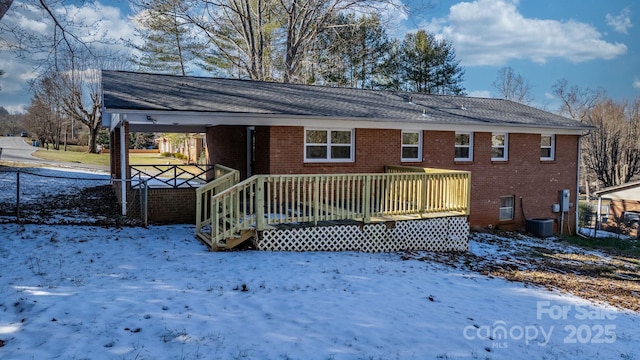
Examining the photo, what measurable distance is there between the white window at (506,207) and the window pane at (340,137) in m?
7.14

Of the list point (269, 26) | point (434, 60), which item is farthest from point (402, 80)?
point (269, 26)

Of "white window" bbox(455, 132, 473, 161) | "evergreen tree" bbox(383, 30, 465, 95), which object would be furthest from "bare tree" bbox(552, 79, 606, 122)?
"white window" bbox(455, 132, 473, 161)

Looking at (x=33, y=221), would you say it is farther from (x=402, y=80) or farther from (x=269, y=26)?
(x=402, y=80)

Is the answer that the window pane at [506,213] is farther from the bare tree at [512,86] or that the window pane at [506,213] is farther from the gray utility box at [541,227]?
the bare tree at [512,86]

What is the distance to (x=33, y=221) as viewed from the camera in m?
10.0

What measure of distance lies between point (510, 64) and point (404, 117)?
1946 inches

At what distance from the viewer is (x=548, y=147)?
707 inches

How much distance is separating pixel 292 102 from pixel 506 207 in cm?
949

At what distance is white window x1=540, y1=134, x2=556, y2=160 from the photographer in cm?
1781

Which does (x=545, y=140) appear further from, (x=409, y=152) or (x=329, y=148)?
(x=329, y=148)

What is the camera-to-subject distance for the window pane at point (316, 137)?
1327cm

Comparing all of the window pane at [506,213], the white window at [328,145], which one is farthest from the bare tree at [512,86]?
the white window at [328,145]

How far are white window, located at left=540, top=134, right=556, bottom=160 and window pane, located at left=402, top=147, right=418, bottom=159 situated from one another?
6.34 metres

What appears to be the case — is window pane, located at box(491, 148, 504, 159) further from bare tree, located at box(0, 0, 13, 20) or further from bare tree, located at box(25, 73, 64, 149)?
bare tree, located at box(25, 73, 64, 149)
